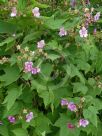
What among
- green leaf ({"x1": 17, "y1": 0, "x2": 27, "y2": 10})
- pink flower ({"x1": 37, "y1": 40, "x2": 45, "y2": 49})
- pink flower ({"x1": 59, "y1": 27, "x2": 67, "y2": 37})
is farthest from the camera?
green leaf ({"x1": 17, "y1": 0, "x2": 27, "y2": 10})

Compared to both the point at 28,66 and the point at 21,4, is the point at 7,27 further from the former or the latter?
the point at 28,66

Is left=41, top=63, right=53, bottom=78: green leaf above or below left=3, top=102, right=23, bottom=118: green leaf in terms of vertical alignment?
above

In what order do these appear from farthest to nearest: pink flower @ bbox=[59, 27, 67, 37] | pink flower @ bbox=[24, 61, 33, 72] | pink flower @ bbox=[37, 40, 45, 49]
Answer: pink flower @ bbox=[59, 27, 67, 37], pink flower @ bbox=[37, 40, 45, 49], pink flower @ bbox=[24, 61, 33, 72]

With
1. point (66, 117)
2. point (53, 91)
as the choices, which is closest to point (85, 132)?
point (66, 117)

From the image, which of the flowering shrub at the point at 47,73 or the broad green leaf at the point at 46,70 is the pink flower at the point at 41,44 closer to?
the flowering shrub at the point at 47,73

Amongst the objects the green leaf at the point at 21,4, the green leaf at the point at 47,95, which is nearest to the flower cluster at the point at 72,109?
the green leaf at the point at 47,95

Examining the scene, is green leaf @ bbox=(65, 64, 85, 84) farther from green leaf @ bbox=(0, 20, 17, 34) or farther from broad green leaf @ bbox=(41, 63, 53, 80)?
green leaf @ bbox=(0, 20, 17, 34)

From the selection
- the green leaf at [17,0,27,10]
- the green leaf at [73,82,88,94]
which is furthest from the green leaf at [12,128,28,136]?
the green leaf at [17,0,27,10]

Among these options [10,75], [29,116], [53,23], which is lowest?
[29,116]

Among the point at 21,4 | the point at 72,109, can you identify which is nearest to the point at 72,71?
the point at 72,109

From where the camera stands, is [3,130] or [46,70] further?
[3,130]
